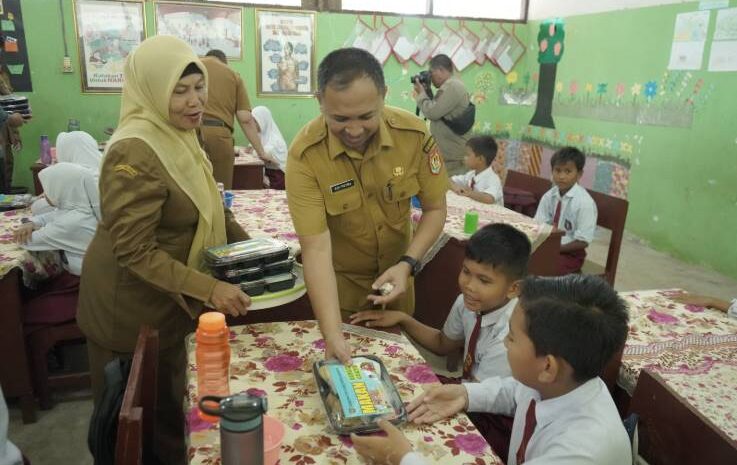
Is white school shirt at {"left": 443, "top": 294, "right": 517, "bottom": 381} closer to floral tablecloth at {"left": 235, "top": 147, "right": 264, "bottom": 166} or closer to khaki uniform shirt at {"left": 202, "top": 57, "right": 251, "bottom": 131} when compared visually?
khaki uniform shirt at {"left": 202, "top": 57, "right": 251, "bottom": 131}

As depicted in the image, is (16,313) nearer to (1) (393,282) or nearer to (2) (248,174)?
(1) (393,282)

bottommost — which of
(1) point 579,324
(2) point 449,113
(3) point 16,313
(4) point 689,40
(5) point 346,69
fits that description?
(3) point 16,313

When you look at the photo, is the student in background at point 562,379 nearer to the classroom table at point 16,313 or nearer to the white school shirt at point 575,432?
the white school shirt at point 575,432

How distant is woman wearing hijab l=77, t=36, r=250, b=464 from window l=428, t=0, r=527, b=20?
5222 millimetres

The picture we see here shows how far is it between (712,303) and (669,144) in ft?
10.8

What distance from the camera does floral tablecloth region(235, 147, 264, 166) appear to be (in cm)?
454

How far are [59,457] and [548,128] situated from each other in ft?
18.3

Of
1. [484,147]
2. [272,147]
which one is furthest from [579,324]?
[272,147]

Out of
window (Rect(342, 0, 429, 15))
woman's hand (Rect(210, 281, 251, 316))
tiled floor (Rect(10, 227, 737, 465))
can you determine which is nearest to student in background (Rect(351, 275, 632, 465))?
woman's hand (Rect(210, 281, 251, 316))

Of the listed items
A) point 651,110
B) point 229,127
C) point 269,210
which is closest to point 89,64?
point 229,127

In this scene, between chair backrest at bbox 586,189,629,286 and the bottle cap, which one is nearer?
the bottle cap

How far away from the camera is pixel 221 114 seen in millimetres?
3832

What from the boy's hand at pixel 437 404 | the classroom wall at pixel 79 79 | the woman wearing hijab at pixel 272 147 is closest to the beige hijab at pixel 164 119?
the boy's hand at pixel 437 404

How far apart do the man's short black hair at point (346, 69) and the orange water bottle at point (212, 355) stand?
59cm
